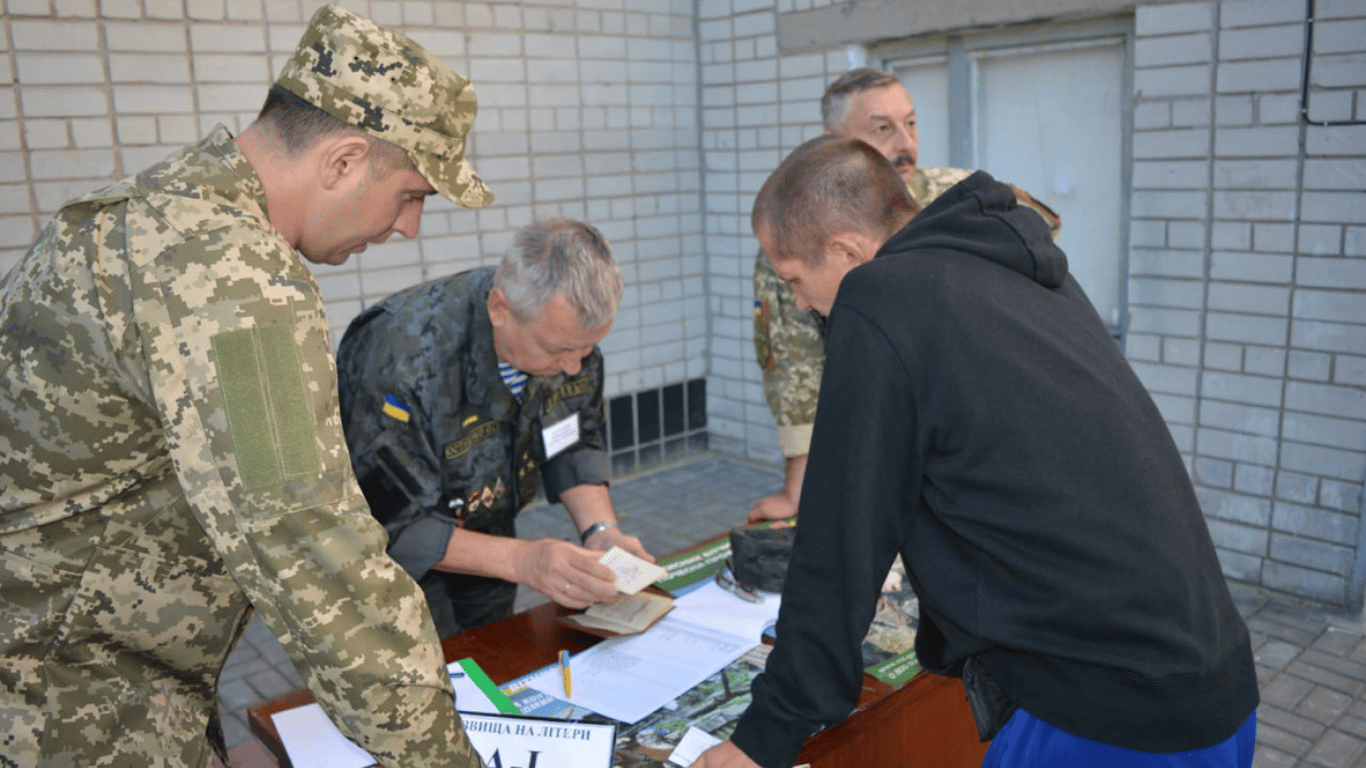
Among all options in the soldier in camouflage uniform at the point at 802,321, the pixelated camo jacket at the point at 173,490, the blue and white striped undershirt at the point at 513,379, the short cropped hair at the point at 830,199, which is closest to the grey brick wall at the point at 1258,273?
the soldier in camouflage uniform at the point at 802,321

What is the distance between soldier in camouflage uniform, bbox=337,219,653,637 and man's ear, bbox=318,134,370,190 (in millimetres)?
771

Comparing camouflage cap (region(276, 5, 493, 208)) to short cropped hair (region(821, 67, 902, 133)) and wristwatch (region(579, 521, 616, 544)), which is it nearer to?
wristwatch (region(579, 521, 616, 544))

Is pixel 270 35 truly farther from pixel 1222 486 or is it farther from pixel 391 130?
pixel 1222 486

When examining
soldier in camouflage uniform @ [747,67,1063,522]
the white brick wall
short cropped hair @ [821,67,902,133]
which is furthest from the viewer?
the white brick wall

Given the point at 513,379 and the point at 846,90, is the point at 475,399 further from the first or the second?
the point at 846,90

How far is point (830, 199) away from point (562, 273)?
74cm

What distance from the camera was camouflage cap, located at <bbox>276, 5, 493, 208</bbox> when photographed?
4.37ft

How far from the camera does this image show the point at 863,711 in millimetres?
1694

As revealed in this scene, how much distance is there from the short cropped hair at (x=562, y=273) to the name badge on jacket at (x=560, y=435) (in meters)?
0.40

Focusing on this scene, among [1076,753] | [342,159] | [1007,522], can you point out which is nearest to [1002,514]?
[1007,522]

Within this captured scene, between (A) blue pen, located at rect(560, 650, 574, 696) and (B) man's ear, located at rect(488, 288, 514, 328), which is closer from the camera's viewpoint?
(A) blue pen, located at rect(560, 650, 574, 696)

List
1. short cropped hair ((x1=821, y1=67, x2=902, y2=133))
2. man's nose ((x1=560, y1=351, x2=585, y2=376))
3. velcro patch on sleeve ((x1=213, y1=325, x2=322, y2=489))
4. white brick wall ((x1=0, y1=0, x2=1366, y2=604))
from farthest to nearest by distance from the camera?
white brick wall ((x1=0, y1=0, x2=1366, y2=604)), short cropped hair ((x1=821, y1=67, x2=902, y2=133)), man's nose ((x1=560, y1=351, x2=585, y2=376)), velcro patch on sleeve ((x1=213, y1=325, x2=322, y2=489))

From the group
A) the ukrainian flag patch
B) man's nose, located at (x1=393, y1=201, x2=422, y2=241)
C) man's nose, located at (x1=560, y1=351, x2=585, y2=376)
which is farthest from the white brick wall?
man's nose, located at (x1=393, y1=201, x2=422, y2=241)

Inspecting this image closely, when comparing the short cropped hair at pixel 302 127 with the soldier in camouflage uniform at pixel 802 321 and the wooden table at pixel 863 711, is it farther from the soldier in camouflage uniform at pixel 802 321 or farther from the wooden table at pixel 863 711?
the soldier in camouflage uniform at pixel 802 321
